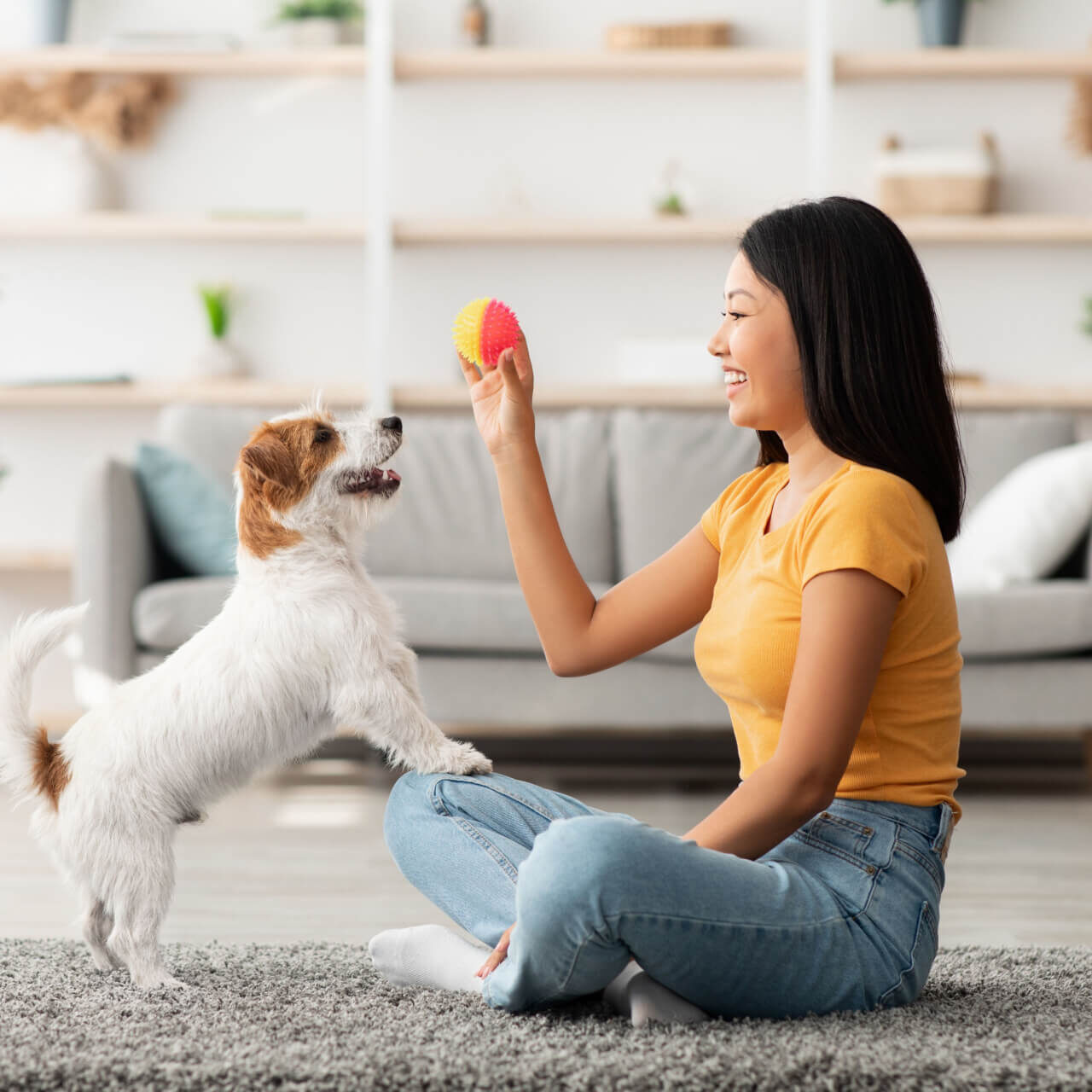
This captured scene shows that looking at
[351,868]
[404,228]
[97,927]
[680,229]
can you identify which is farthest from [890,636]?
[404,228]

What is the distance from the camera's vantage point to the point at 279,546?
5.46 feet

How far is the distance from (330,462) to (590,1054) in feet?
2.58

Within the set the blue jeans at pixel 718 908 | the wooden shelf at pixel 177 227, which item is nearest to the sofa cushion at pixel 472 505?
the wooden shelf at pixel 177 227

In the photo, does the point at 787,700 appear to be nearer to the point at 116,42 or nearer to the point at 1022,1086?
the point at 1022,1086

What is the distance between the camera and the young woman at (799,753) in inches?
49.9

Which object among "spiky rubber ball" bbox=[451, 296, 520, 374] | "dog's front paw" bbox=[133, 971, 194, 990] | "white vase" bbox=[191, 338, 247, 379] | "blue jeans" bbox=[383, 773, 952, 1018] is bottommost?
"dog's front paw" bbox=[133, 971, 194, 990]

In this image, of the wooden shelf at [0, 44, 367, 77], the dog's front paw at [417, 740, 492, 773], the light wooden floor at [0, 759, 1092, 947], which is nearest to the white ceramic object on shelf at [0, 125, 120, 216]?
the wooden shelf at [0, 44, 367, 77]

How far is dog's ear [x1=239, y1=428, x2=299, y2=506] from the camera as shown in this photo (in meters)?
1.65

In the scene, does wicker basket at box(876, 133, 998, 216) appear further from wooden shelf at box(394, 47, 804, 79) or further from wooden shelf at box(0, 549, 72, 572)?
wooden shelf at box(0, 549, 72, 572)

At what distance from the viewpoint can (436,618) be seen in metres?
3.09

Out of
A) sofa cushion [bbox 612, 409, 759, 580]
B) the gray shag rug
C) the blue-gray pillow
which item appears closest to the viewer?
the gray shag rug

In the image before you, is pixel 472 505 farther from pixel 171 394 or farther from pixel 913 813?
pixel 913 813

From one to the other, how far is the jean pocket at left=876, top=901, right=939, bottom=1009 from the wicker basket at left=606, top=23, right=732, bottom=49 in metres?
3.55

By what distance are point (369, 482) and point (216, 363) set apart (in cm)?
287
